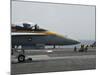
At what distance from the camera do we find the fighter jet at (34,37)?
2786 millimetres

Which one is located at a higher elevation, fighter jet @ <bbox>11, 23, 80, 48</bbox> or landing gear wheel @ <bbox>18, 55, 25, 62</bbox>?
fighter jet @ <bbox>11, 23, 80, 48</bbox>

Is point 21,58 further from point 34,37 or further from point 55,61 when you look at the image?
point 55,61

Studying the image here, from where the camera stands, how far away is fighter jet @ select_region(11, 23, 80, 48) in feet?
9.14

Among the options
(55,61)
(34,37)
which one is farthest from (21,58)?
(55,61)

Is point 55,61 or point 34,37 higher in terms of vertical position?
point 34,37

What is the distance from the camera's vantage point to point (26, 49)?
112 inches

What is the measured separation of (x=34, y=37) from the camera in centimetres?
287

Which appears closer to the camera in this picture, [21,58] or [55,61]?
[21,58]

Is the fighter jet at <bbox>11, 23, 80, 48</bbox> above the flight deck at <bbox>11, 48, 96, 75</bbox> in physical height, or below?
above

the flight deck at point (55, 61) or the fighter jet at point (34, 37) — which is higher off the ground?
the fighter jet at point (34, 37)

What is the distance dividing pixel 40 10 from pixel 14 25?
0.42 metres

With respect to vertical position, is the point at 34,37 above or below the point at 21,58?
above
